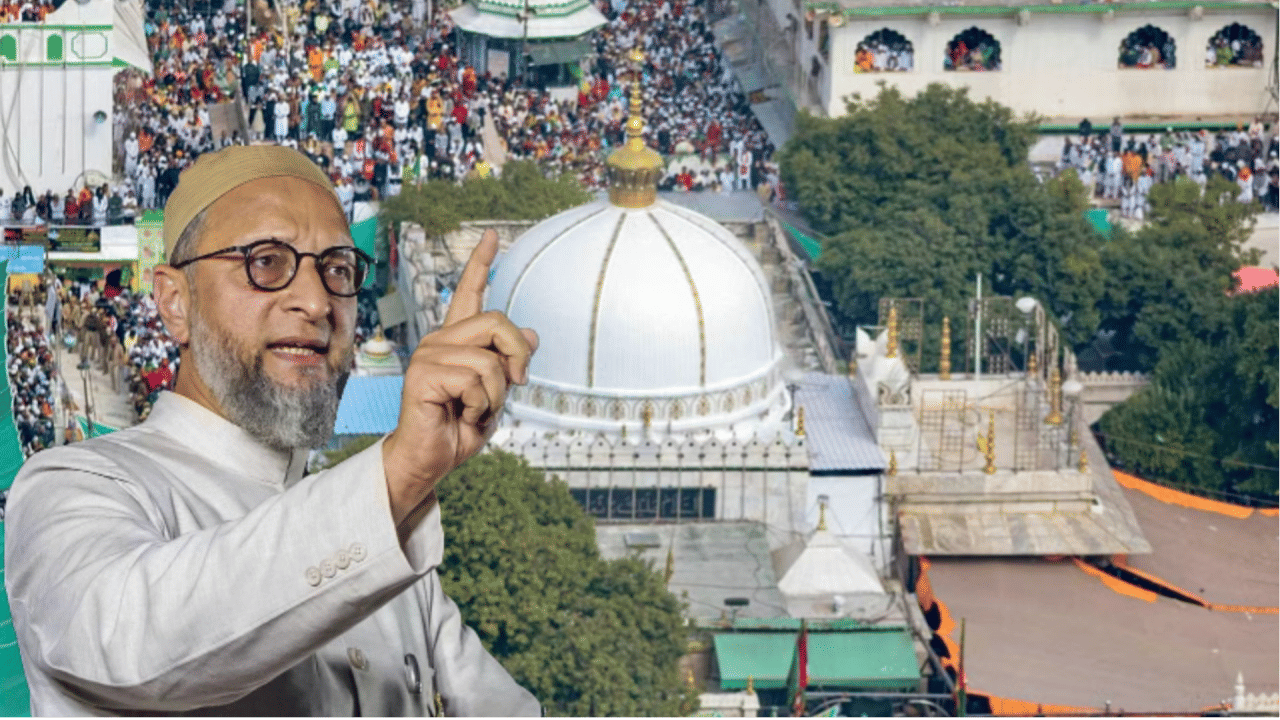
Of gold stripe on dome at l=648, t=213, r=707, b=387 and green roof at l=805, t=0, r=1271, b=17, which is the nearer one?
gold stripe on dome at l=648, t=213, r=707, b=387

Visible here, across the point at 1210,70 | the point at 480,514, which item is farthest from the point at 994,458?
the point at 1210,70

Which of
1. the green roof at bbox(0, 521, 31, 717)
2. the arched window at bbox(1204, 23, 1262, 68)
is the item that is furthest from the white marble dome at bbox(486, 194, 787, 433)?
the arched window at bbox(1204, 23, 1262, 68)

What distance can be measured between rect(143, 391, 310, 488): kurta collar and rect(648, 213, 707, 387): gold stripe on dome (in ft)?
119

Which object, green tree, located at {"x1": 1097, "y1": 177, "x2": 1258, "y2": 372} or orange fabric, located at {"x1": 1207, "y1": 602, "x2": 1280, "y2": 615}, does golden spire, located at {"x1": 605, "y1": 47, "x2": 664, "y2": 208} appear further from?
green tree, located at {"x1": 1097, "y1": 177, "x2": 1258, "y2": 372}

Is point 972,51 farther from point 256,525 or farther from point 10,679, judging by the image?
point 256,525

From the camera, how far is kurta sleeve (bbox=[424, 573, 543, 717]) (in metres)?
9.08

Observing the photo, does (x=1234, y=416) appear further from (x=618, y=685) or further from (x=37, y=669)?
(x=37, y=669)

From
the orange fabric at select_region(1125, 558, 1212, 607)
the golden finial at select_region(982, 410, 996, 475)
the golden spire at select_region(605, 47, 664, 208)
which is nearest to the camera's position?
the golden spire at select_region(605, 47, 664, 208)

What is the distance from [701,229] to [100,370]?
37.1 ft

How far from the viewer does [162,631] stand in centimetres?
738

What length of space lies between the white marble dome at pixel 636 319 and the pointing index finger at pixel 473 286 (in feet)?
121

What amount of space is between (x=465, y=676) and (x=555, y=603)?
30521mm

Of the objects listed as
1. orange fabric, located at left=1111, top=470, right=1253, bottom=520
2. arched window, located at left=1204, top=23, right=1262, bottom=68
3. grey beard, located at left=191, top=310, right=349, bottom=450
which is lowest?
orange fabric, located at left=1111, top=470, right=1253, bottom=520

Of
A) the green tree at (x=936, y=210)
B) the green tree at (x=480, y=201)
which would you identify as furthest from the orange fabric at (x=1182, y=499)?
the green tree at (x=480, y=201)
